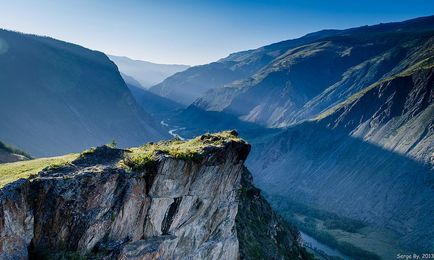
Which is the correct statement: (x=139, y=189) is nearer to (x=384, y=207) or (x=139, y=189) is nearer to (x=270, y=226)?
(x=270, y=226)

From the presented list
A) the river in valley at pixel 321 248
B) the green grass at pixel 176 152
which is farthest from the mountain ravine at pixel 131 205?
the river in valley at pixel 321 248

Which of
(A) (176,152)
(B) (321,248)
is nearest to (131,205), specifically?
(A) (176,152)

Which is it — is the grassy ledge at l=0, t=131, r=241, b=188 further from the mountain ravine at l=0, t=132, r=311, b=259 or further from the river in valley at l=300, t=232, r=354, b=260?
the river in valley at l=300, t=232, r=354, b=260

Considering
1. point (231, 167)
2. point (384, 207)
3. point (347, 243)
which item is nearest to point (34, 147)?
point (347, 243)

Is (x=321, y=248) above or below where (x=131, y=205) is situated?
below

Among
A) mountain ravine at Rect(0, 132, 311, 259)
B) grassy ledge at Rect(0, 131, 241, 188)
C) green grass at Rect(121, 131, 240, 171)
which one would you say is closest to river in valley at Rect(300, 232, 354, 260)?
mountain ravine at Rect(0, 132, 311, 259)

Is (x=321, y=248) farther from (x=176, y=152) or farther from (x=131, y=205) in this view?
(x=131, y=205)

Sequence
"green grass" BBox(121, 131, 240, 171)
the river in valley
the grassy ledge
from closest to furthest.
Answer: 1. the grassy ledge
2. "green grass" BBox(121, 131, 240, 171)
3. the river in valley

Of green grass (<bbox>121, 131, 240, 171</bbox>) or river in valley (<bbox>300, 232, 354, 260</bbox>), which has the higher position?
green grass (<bbox>121, 131, 240, 171</bbox>)
